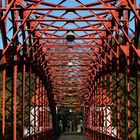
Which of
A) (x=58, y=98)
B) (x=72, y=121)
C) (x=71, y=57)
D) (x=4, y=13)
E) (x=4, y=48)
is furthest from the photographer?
(x=72, y=121)

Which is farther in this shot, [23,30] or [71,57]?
[71,57]

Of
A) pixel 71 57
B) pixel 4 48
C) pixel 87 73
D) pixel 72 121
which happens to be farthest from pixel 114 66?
pixel 72 121

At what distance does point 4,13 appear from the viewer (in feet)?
63.5

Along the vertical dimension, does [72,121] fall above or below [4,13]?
below

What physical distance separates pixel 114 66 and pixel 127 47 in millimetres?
4678

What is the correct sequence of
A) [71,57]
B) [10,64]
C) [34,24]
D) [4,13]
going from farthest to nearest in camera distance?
[71,57]
[34,24]
[10,64]
[4,13]

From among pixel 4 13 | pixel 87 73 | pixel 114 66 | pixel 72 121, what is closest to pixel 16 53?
pixel 4 13

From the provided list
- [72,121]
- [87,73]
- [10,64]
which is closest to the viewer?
[10,64]

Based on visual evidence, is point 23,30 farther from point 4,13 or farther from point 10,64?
point 4,13

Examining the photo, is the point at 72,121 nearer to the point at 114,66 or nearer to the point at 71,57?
the point at 71,57

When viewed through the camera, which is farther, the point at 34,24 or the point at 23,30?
the point at 34,24

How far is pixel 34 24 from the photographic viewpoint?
27.4 meters

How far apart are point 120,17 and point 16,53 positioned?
5176 mm

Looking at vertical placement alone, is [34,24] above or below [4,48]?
above
